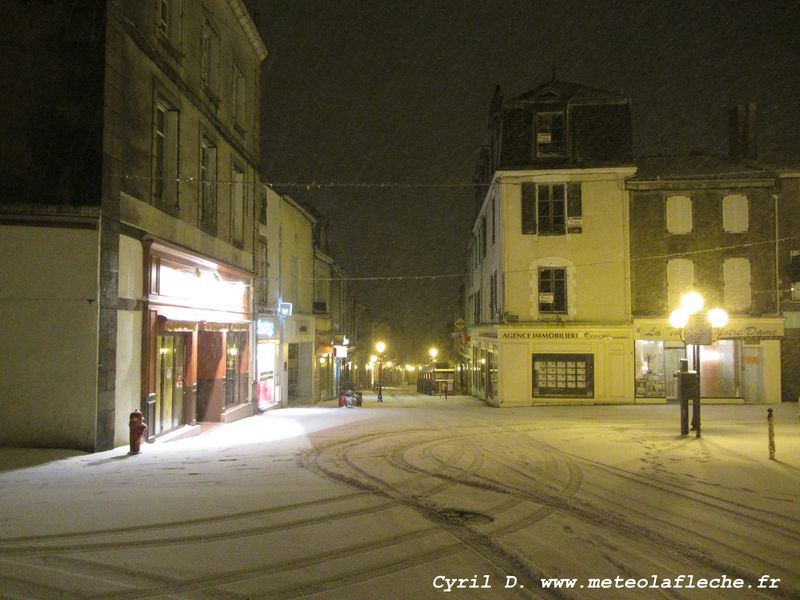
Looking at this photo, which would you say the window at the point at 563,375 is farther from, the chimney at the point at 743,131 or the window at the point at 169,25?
the window at the point at 169,25

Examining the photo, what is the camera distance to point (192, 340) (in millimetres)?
16250

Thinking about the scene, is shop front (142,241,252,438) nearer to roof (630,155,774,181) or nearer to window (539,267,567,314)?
window (539,267,567,314)

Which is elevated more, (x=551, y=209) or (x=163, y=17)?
(x=163, y=17)

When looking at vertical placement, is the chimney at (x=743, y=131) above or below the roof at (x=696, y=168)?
above

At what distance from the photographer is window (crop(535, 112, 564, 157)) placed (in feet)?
87.5

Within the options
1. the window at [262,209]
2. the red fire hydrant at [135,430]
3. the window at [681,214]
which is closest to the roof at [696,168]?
the window at [681,214]

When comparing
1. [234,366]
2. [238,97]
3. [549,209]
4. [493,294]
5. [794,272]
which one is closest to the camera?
[234,366]

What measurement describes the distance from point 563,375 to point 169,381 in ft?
53.6

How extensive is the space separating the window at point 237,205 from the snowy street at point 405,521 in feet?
31.1

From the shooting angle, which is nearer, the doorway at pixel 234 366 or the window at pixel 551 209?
the doorway at pixel 234 366

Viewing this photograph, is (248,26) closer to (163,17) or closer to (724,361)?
(163,17)

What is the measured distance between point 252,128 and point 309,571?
1995cm

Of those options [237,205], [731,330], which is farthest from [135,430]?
[731,330]

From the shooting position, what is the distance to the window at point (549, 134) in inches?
1050
